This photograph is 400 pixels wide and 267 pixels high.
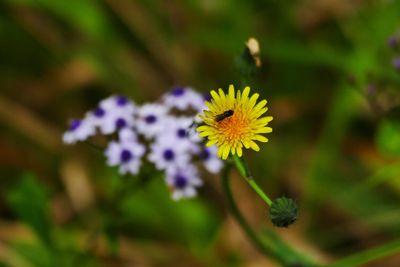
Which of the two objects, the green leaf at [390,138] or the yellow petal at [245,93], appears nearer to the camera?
the yellow petal at [245,93]

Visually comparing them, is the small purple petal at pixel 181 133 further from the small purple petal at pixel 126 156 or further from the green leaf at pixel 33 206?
the green leaf at pixel 33 206

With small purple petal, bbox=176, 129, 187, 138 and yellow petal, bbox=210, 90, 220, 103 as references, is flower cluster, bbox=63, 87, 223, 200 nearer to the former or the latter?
small purple petal, bbox=176, 129, 187, 138

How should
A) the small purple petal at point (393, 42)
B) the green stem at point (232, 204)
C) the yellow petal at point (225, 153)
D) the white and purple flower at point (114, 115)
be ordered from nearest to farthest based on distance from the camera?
1. the yellow petal at point (225, 153)
2. the green stem at point (232, 204)
3. the white and purple flower at point (114, 115)
4. the small purple petal at point (393, 42)

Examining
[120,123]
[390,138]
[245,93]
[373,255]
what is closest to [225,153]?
[245,93]

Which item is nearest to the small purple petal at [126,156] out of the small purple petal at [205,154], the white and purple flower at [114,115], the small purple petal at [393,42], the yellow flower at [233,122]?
the white and purple flower at [114,115]

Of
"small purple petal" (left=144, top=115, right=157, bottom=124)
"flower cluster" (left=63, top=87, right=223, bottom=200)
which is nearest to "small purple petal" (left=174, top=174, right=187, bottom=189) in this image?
"flower cluster" (left=63, top=87, right=223, bottom=200)

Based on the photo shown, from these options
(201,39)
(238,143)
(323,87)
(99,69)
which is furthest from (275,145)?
(238,143)
